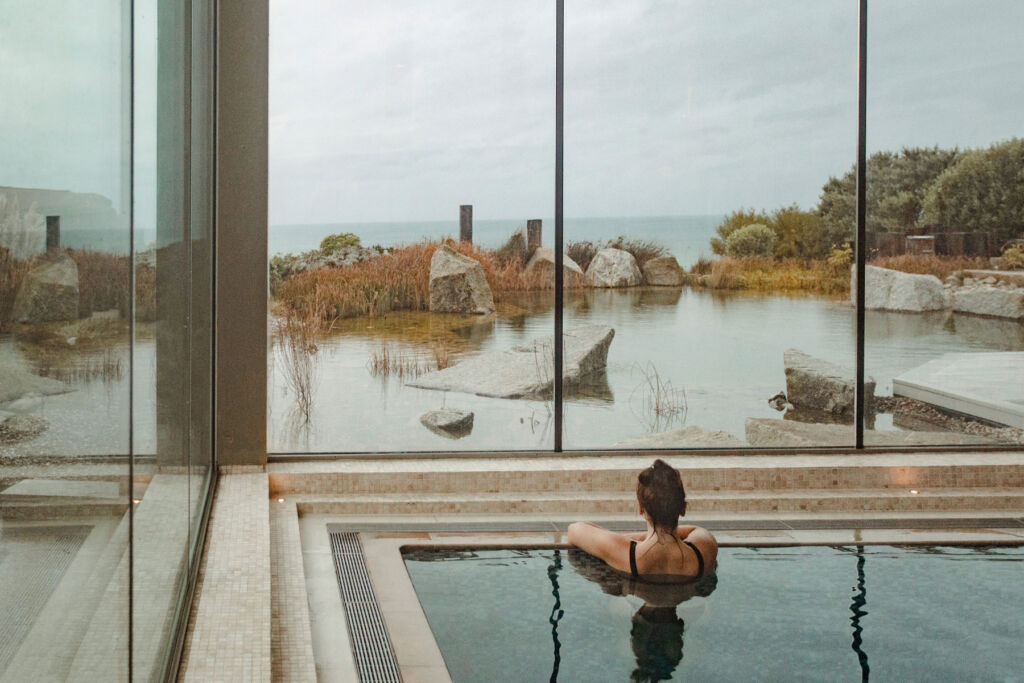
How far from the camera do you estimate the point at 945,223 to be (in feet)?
19.6

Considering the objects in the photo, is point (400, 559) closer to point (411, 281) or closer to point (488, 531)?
point (488, 531)

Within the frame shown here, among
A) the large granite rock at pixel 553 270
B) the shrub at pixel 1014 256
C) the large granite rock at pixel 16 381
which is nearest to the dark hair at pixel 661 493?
the large granite rock at pixel 553 270

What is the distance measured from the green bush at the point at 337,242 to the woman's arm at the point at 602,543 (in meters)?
2.09

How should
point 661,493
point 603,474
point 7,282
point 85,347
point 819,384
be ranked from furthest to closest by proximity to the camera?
point 819,384
point 603,474
point 661,493
point 85,347
point 7,282

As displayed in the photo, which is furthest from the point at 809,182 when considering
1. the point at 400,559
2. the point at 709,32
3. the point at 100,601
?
the point at 100,601

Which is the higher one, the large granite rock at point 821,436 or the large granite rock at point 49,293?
the large granite rock at point 49,293

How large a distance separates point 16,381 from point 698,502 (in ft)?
15.5

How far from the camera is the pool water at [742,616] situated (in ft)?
11.2

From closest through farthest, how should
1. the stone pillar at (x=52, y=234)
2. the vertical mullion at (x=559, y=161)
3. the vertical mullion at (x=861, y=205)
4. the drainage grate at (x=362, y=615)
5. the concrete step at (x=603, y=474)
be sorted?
the stone pillar at (x=52, y=234), the drainage grate at (x=362, y=615), the concrete step at (x=603, y=474), the vertical mullion at (x=559, y=161), the vertical mullion at (x=861, y=205)

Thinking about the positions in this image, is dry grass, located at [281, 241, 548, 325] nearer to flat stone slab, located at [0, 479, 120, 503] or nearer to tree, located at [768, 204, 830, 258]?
tree, located at [768, 204, 830, 258]

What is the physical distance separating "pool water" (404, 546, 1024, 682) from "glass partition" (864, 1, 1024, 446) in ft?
5.08

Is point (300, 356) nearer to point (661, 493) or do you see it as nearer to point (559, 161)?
point (559, 161)

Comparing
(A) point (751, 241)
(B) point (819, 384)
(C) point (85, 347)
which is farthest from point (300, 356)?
(C) point (85, 347)

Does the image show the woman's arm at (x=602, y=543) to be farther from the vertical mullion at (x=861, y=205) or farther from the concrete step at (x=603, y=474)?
the vertical mullion at (x=861, y=205)
